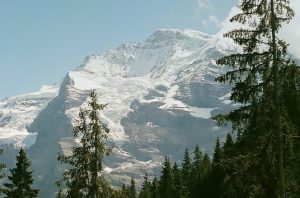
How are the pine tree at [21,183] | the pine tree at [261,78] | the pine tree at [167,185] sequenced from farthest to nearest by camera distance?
1. the pine tree at [167,185]
2. the pine tree at [21,183]
3. the pine tree at [261,78]

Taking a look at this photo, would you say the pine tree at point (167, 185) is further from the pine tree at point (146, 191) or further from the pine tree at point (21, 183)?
the pine tree at point (21, 183)

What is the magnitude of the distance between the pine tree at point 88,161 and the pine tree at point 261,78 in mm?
9532

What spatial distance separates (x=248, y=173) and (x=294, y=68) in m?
4.71

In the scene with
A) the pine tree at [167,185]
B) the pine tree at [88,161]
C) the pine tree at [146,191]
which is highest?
the pine tree at [88,161]

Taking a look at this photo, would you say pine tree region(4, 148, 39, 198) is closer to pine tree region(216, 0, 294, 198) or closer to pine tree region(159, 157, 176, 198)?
pine tree region(216, 0, 294, 198)

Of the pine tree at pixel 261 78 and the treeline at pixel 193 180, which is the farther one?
the treeline at pixel 193 180

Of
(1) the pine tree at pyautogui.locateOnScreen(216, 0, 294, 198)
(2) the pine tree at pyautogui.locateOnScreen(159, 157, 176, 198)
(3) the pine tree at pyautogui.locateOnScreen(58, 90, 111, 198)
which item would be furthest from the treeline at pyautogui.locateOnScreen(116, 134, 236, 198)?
(1) the pine tree at pyautogui.locateOnScreen(216, 0, 294, 198)

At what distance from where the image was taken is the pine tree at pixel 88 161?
2934 cm

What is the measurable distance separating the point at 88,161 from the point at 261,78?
1157cm

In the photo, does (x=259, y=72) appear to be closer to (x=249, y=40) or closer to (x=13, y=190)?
(x=249, y=40)

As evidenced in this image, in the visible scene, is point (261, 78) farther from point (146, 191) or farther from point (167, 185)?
point (146, 191)

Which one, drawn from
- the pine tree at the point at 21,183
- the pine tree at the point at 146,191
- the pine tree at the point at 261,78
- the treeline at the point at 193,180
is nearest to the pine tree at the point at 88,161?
the pine tree at the point at 261,78

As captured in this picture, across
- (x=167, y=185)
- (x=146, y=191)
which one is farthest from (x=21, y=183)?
(x=146, y=191)

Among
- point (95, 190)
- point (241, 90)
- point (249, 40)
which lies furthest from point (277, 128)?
point (95, 190)
